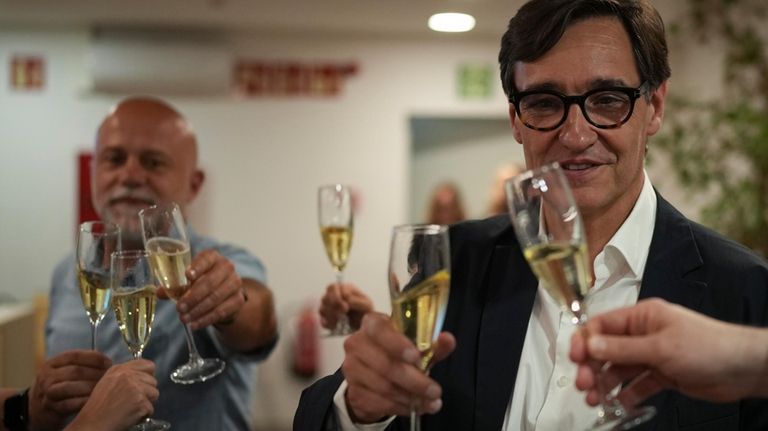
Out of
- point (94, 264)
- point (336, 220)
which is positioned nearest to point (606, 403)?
point (94, 264)

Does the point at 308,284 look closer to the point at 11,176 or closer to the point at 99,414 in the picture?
the point at 11,176

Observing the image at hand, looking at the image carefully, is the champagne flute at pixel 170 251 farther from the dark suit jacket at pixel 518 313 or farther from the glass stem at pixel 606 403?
the glass stem at pixel 606 403

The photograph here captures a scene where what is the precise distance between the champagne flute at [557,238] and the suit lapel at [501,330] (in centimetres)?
36

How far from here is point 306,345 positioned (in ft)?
20.6

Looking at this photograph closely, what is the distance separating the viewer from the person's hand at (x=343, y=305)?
212cm

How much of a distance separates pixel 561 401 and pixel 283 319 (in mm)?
5030

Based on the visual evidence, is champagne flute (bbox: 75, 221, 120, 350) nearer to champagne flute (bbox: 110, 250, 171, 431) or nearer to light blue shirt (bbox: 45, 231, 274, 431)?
champagne flute (bbox: 110, 250, 171, 431)

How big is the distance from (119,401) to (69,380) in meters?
0.20

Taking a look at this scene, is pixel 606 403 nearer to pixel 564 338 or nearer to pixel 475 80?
pixel 564 338

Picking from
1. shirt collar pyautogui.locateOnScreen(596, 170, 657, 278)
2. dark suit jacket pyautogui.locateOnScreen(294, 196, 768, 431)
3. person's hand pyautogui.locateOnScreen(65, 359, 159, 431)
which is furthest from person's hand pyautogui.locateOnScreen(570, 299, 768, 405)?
person's hand pyautogui.locateOnScreen(65, 359, 159, 431)

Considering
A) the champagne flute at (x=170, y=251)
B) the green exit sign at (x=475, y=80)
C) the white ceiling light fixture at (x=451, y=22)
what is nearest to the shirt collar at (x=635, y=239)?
the champagne flute at (x=170, y=251)

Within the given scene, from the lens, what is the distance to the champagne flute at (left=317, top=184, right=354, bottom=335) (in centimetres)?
231

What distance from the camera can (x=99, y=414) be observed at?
1.55 m

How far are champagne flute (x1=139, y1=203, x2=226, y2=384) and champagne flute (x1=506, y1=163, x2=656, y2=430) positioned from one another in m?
0.80
